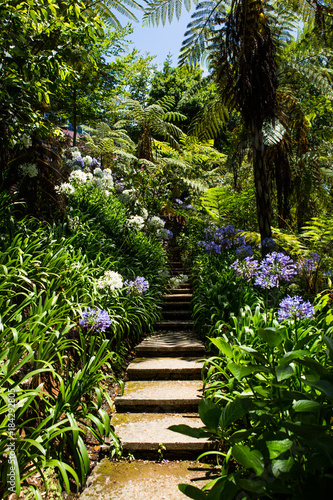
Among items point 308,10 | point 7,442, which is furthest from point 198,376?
point 308,10

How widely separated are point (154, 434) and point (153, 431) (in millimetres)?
40

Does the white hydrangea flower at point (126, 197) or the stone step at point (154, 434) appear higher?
the white hydrangea flower at point (126, 197)

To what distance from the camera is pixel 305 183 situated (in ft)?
18.5

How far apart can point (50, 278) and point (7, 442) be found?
1.62 metres

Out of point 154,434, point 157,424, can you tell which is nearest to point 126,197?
point 157,424

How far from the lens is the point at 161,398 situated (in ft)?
8.96

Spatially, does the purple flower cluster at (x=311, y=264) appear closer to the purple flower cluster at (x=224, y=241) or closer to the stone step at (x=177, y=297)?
the purple flower cluster at (x=224, y=241)

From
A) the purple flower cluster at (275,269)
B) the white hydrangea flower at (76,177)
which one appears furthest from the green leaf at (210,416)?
the white hydrangea flower at (76,177)

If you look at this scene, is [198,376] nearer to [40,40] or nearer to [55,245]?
[55,245]

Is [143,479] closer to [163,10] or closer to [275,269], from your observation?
[275,269]

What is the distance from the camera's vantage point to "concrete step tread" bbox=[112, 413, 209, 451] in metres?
2.24

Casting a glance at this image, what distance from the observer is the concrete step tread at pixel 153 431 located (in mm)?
2242

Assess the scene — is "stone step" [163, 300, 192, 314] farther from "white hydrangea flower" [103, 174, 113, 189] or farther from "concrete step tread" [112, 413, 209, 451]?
"concrete step tread" [112, 413, 209, 451]

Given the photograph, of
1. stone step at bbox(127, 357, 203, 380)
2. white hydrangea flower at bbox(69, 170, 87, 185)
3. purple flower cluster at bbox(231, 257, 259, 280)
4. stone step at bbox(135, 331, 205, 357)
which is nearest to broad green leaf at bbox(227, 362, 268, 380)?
stone step at bbox(127, 357, 203, 380)
